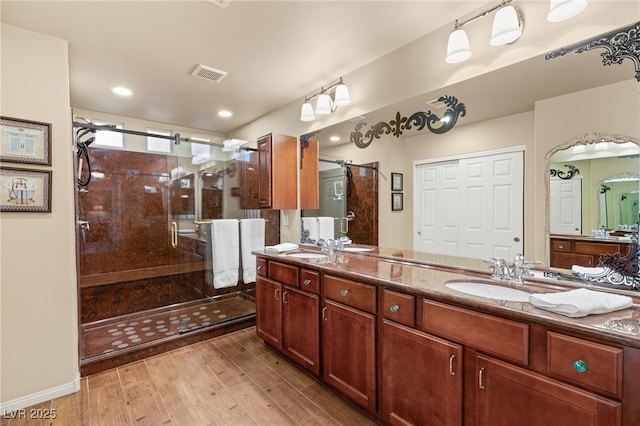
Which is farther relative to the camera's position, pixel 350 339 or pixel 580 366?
pixel 350 339

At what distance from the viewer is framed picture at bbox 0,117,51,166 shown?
1.92 metres

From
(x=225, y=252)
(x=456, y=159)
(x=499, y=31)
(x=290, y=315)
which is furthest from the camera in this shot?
(x=225, y=252)

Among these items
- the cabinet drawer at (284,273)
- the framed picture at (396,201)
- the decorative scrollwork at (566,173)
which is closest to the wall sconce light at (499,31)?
the decorative scrollwork at (566,173)

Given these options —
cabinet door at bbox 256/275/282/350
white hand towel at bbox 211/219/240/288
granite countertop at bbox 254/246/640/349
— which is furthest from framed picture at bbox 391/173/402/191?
white hand towel at bbox 211/219/240/288

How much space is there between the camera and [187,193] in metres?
3.66

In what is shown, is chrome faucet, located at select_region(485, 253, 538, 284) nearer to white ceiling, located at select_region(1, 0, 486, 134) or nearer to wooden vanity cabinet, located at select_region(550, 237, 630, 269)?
wooden vanity cabinet, located at select_region(550, 237, 630, 269)

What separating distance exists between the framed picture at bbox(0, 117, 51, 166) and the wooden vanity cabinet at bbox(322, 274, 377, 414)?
2128 millimetres

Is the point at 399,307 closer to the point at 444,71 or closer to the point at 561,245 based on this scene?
the point at 561,245

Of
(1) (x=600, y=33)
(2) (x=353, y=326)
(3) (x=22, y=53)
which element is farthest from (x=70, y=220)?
(1) (x=600, y=33)

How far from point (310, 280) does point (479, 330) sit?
118cm

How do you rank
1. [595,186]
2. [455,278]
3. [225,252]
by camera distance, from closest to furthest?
[595,186], [455,278], [225,252]

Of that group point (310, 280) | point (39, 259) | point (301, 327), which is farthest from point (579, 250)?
point (39, 259)

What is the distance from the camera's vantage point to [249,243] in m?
3.47

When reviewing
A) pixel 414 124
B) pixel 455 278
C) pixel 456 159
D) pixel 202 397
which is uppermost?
pixel 414 124
